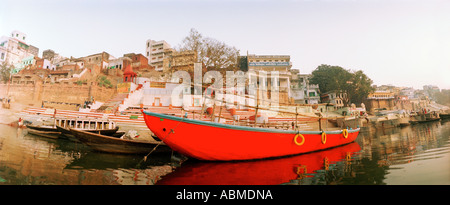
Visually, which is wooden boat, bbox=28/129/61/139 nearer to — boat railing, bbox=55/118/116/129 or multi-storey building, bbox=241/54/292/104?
boat railing, bbox=55/118/116/129

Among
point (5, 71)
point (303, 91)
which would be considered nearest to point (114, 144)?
point (303, 91)

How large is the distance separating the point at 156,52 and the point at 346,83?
48.5 metres

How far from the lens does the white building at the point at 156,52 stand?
4859 centimetres

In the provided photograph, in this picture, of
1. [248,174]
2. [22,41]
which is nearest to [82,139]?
[248,174]

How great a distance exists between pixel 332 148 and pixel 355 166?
16.8 ft

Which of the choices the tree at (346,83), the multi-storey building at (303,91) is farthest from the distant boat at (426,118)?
the multi-storey building at (303,91)

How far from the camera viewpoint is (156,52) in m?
50.0

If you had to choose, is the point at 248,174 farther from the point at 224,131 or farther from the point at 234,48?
the point at 234,48

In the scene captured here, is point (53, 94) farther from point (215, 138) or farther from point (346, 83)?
point (346, 83)

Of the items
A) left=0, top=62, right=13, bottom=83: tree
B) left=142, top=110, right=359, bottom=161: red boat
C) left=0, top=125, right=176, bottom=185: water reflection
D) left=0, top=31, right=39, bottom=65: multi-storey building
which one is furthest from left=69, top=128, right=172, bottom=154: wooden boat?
left=0, top=31, right=39, bottom=65: multi-storey building

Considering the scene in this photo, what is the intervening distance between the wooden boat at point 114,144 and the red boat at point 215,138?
9.63ft

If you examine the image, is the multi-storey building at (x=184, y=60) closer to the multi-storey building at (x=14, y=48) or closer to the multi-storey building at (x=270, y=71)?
the multi-storey building at (x=270, y=71)

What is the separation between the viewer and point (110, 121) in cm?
1762

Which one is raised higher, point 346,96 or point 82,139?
point 346,96
